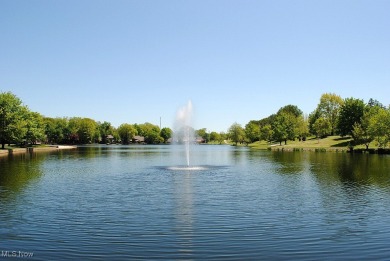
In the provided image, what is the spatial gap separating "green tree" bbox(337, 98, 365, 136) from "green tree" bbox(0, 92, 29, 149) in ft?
353

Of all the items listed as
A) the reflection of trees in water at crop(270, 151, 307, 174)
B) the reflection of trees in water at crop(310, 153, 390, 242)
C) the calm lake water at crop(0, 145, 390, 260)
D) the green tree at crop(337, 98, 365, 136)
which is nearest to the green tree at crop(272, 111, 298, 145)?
the green tree at crop(337, 98, 365, 136)

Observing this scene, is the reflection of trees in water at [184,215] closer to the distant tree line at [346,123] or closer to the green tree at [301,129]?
the distant tree line at [346,123]

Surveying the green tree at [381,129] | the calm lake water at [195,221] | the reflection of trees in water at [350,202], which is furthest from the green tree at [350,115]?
the calm lake water at [195,221]

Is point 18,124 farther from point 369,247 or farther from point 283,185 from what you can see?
point 369,247

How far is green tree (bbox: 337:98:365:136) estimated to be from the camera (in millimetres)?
135475

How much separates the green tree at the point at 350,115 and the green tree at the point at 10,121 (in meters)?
108

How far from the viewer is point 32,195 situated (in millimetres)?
30141

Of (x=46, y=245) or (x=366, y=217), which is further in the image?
(x=366, y=217)

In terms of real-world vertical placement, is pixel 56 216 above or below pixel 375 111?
below

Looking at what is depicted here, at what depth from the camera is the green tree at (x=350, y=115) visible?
135475 mm

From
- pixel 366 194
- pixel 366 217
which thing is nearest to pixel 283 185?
pixel 366 194

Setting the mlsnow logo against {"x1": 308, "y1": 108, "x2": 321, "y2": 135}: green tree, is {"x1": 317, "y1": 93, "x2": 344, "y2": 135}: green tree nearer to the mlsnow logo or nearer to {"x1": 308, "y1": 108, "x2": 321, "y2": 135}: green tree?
{"x1": 308, "y1": 108, "x2": 321, "y2": 135}: green tree

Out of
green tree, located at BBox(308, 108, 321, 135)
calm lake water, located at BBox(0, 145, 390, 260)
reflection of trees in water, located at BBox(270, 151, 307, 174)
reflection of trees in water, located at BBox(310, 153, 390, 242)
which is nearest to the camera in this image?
calm lake water, located at BBox(0, 145, 390, 260)

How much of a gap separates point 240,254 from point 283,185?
23174 mm
